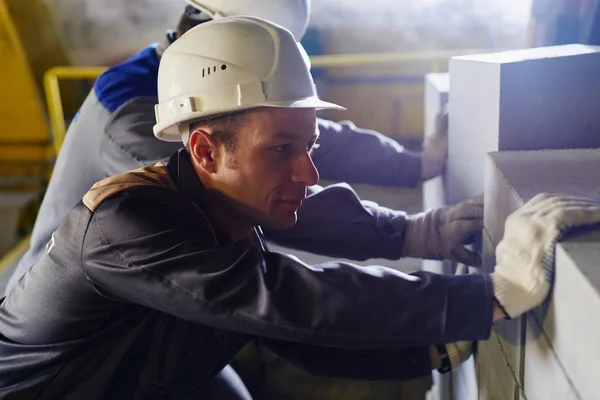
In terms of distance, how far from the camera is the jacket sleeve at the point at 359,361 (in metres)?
1.37

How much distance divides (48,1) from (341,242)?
10.4 feet

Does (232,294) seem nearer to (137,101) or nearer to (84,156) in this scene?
(137,101)

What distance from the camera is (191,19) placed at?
1885 millimetres

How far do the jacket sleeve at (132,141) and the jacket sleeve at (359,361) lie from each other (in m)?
0.59

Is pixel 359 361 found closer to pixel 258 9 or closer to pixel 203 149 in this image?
pixel 203 149

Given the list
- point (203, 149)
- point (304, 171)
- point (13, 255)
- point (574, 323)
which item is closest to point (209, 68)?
point (203, 149)

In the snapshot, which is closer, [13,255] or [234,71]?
[234,71]

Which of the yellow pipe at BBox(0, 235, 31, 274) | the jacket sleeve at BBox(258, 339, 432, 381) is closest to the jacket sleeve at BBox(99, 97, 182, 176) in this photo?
the jacket sleeve at BBox(258, 339, 432, 381)

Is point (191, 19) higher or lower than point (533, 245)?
higher

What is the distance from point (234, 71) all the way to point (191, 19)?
28.0 inches

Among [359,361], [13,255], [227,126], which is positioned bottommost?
[13,255]

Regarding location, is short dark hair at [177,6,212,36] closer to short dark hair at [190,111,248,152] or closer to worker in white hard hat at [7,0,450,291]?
worker in white hard hat at [7,0,450,291]

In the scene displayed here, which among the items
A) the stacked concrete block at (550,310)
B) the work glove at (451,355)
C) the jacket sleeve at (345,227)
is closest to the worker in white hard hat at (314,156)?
the jacket sleeve at (345,227)

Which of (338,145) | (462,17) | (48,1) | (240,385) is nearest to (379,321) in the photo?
(240,385)
